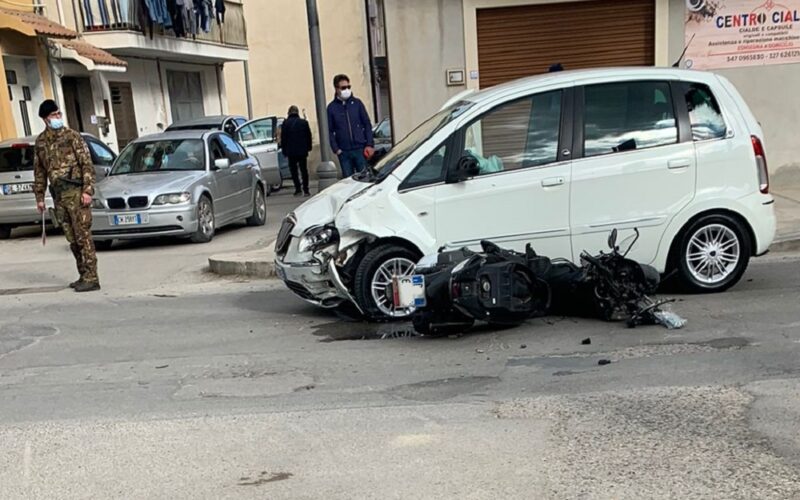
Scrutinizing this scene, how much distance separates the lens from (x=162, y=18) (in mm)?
20469

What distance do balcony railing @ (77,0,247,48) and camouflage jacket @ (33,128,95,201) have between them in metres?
12.4

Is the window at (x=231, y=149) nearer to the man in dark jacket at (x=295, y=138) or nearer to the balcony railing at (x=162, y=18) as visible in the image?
the man in dark jacket at (x=295, y=138)

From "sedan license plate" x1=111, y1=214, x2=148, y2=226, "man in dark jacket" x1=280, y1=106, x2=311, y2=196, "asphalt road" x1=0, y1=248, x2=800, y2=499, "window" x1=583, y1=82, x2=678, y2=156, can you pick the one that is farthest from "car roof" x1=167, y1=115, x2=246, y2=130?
"window" x1=583, y1=82, x2=678, y2=156

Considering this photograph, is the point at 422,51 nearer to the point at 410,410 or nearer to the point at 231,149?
the point at 231,149

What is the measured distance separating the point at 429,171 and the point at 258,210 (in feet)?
25.7

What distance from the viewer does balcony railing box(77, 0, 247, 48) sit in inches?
771

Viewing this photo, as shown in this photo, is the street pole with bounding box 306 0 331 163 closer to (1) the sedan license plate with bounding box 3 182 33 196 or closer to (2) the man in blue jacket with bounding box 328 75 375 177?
(2) the man in blue jacket with bounding box 328 75 375 177

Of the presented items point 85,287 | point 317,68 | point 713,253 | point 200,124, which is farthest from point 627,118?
point 200,124

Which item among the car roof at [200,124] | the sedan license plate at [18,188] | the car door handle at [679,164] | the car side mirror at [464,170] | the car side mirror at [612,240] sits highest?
the car roof at [200,124]

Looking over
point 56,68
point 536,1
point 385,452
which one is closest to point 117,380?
point 385,452

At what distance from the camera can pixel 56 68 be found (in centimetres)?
1855

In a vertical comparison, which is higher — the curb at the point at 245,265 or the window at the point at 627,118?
the window at the point at 627,118

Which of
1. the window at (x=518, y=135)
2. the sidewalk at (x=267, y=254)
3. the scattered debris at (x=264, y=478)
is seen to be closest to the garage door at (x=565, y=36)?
the sidewalk at (x=267, y=254)

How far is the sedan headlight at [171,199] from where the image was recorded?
36.7ft
